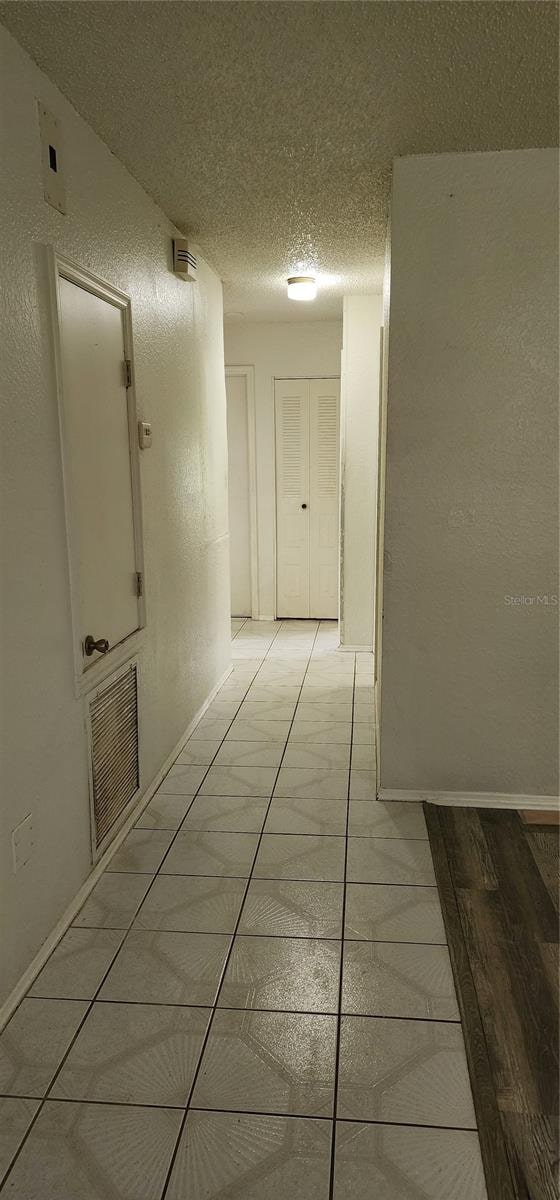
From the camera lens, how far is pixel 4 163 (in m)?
1.71

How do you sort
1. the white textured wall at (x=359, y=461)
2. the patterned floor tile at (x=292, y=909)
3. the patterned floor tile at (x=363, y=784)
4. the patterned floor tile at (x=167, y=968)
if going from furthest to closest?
the white textured wall at (x=359, y=461), the patterned floor tile at (x=363, y=784), the patterned floor tile at (x=292, y=909), the patterned floor tile at (x=167, y=968)

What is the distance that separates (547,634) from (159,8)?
7.44 ft

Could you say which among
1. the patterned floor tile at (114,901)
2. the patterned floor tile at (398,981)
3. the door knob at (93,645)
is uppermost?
the door knob at (93,645)

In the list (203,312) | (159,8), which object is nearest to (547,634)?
(159,8)

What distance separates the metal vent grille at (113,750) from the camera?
94.5 inches

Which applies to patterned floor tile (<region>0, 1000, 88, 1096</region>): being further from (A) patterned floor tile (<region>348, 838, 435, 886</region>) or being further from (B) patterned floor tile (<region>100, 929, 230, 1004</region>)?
(A) patterned floor tile (<region>348, 838, 435, 886</region>)

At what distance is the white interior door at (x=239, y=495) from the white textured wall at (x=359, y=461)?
1.37m

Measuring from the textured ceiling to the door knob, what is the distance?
1.59m

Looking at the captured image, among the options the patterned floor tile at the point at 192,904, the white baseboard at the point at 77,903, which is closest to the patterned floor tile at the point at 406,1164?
the patterned floor tile at the point at 192,904

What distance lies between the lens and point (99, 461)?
2361mm

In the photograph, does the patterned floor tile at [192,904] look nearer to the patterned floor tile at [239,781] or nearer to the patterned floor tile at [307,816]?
the patterned floor tile at [307,816]

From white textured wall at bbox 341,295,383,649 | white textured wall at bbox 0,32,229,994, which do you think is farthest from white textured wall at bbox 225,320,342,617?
white textured wall at bbox 0,32,229,994

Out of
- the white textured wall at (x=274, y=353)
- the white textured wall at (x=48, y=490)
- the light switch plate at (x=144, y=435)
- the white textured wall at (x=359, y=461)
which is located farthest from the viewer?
the white textured wall at (x=274, y=353)

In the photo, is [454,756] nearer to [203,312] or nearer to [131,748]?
[131,748]
